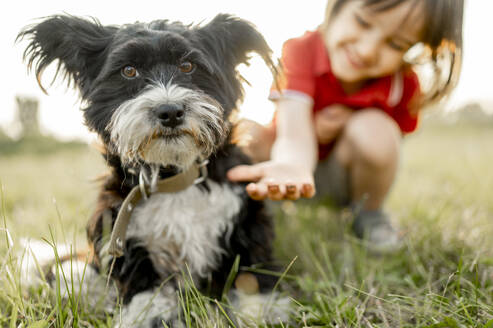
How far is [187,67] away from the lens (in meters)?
1.97

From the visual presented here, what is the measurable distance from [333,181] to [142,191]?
202 centimetres

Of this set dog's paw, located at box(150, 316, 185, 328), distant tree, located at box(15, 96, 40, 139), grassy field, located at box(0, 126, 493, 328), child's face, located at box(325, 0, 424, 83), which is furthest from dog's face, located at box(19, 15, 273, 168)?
distant tree, located at box(15, 96, 40, 139)

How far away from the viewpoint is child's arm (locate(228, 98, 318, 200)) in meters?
1.99

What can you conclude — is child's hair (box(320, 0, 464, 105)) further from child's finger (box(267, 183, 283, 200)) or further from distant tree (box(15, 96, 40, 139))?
distant tree (box(15, 96, 40, 139))

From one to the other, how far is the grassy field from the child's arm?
0.35 m

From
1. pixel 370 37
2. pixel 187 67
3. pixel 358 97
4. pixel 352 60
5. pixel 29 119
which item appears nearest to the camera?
pixel 187 67

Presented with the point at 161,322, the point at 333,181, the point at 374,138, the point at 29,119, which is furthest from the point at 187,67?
the point at 29,119

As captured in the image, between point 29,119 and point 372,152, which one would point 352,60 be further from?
point 29,119

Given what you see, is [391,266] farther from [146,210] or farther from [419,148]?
[419,148]

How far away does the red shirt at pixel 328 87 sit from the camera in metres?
2.96

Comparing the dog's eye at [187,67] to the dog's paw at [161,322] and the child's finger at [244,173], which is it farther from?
the dog's paw at [161,322]

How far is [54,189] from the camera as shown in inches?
174

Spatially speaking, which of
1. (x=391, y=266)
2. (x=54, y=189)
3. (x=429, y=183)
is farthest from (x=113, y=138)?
(x=429, y=183)

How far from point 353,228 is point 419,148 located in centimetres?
550
